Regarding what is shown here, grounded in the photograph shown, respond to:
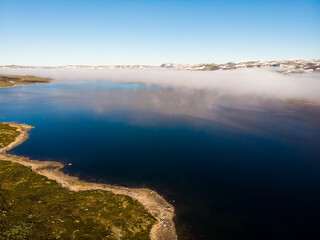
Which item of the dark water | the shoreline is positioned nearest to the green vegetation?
the dark water

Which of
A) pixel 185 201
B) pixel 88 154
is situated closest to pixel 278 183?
pixel 185 201

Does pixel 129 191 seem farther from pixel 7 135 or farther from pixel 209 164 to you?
pixel 7 135

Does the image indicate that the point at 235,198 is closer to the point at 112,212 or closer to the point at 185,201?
the point at 185,201

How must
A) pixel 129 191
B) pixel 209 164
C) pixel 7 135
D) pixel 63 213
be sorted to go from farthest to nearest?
pixel 7 135
pixel 209 164
pixel 129 191
pixel 63 213

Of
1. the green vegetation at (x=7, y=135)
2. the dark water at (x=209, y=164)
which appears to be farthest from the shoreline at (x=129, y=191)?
the green vegetation at (x=7, y=135)

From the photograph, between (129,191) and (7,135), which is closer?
(129,191)

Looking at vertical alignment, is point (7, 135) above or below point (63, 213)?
above

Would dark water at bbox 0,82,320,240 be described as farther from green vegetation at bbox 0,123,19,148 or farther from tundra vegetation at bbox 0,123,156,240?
tundra vegetation at bbox 0,123,156,240

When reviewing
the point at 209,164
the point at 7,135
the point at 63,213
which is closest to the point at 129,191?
the point at 63,213
